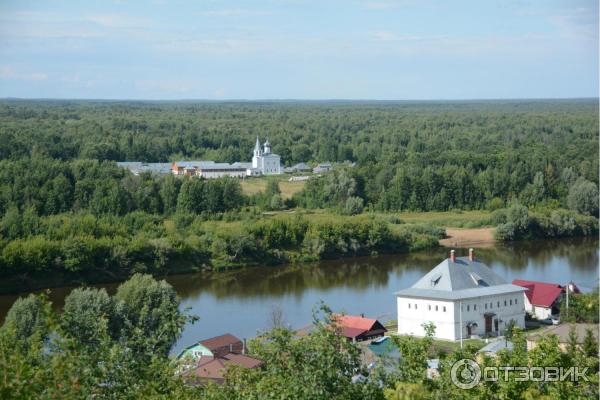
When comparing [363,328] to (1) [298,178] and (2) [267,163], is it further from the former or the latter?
(2) [267,163]

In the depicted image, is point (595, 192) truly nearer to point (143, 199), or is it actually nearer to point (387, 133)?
point (143, 199)

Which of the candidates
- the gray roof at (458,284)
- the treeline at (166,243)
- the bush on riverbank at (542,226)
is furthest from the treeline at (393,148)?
the gray roof at (458,284)

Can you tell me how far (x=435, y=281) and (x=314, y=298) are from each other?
3562mm

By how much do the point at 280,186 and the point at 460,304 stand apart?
21.3m

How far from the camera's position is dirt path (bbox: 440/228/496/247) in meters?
24.0

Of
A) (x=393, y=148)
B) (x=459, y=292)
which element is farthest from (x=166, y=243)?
(x=393, y=148)

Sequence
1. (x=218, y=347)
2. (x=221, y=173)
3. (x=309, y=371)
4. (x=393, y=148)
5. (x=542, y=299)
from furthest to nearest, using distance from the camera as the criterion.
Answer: (x=393, y=148) → (x=221, y=173) → (x=542, y=299) → (x=218, y=347) → (x=309, y=371)

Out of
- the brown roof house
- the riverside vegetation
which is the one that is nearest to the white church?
the brown roof house

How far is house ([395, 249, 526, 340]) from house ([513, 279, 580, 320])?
61 centimetres

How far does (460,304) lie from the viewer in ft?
45.0

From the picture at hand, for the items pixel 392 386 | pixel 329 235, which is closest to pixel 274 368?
pixel 392 386

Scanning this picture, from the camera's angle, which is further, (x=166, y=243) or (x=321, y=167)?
(x=321, y=167)

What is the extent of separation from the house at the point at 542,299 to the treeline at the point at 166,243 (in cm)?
770

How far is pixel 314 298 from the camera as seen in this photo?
17.3 metres
